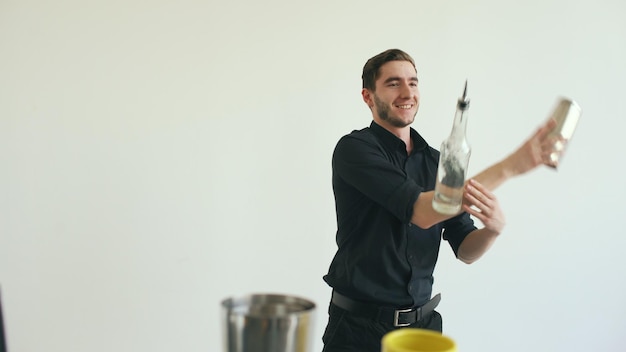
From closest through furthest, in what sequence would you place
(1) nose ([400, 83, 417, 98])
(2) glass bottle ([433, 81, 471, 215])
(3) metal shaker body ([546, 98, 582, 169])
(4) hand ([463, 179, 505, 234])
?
(2) glass bottle ([433, 81, 471, 215]) → (3) metal shaker body ([546, 98, 582, 169]) → (4) hand ([463, 179, 505, 234]) → (1) nose ([400, 83, 417, 98])

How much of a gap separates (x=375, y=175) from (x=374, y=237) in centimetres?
19

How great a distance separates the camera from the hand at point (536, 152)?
1263 millimetres

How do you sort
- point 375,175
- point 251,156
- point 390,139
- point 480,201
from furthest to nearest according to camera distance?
point 251,156 → point 390,139 → point 375,175 → point 480,201

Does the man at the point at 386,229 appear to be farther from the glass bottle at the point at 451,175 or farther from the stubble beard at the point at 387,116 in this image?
the glass bottle at the point at 451,175

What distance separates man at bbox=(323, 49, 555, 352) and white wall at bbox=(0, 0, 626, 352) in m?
0.59

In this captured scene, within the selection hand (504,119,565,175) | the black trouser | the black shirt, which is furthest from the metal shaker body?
the black trouser

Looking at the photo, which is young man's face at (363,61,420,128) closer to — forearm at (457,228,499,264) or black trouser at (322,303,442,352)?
forearm at (457,228,499,264)

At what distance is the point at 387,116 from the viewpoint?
67.8 inches

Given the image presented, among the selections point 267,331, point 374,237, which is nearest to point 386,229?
point 374,237

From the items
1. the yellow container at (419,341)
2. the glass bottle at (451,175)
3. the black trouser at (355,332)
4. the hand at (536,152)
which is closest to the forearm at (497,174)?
the hand at (536,152)

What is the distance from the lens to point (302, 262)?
231 cm

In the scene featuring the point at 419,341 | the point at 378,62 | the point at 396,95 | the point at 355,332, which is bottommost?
the point at 355,332

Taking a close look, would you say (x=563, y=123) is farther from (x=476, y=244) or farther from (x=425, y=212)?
(x=476, y=244)

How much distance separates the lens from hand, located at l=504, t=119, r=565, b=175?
1263mm
